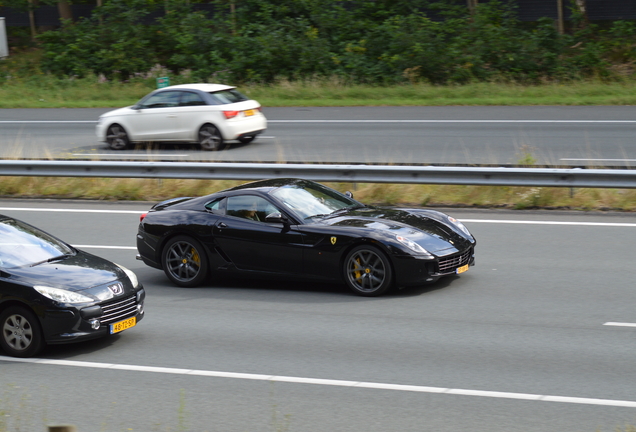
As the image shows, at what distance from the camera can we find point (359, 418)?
6055 millimetres

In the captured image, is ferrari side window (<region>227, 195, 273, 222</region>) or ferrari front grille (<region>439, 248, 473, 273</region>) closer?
ferrari front grille (<region>439, 248, 473, 273</region>)

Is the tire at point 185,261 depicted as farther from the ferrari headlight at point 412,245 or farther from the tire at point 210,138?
the tire at point 210,138

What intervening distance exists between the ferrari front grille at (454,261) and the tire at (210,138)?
11548mm

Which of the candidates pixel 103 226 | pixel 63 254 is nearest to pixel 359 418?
pixel 63 254

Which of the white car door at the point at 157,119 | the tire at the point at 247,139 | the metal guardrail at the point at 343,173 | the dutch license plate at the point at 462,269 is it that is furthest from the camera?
the white car door at the point at 157,119

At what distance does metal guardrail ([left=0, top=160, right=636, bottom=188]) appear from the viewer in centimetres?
1359

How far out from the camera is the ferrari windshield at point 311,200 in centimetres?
1004

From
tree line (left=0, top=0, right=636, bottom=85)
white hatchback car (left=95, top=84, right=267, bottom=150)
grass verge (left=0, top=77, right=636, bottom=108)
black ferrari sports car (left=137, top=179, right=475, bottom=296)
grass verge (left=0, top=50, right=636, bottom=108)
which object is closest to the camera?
black ferrari sports car (left=137, top=179, right=475, bottom=296)

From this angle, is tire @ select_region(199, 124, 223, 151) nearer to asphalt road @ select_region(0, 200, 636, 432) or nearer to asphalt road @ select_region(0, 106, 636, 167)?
asphalt road @ select_region(0, 106, 636, 167)

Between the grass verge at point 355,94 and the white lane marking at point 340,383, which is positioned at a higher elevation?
the grass verge at point 355,94

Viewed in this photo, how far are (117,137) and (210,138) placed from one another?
2.59 meters

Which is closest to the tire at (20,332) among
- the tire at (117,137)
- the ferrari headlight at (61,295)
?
the ferrari headlight at (61,295)

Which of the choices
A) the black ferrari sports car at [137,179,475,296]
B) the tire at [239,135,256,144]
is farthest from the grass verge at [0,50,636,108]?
the black ferrari sports car at [137,179,475,296]

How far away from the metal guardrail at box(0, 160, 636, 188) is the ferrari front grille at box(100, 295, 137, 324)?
23.7 ft
